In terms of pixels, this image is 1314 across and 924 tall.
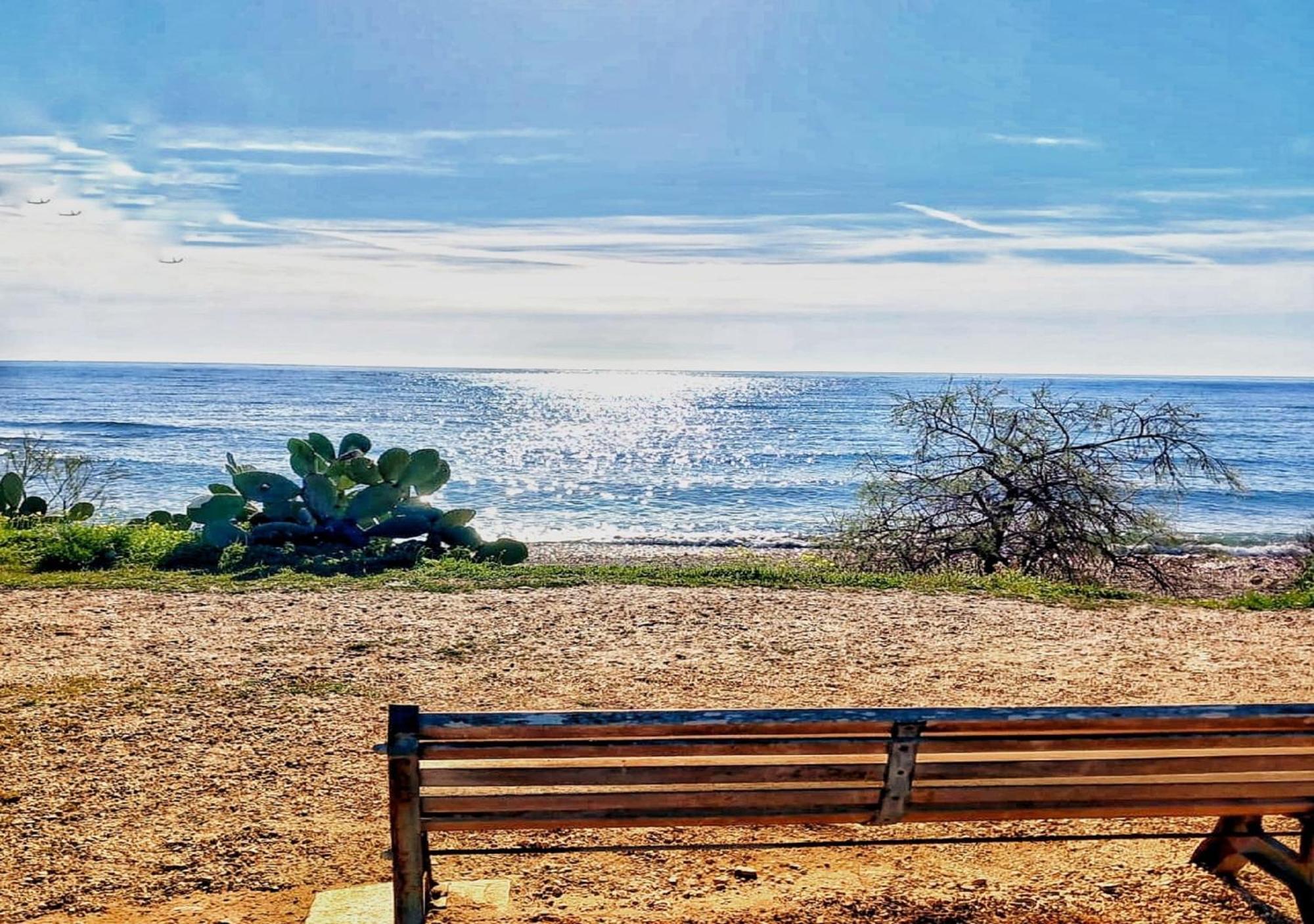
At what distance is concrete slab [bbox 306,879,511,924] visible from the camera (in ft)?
11.2

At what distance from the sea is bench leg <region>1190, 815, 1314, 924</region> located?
31.8 feet

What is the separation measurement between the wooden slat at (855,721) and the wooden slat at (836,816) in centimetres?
26

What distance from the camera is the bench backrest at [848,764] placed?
2.94 metres

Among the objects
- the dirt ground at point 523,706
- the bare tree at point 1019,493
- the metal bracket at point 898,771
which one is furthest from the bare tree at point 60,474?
the metal bracket at point 898,771

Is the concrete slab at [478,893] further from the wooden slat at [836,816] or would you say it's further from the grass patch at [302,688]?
the grass patch at [302,688]

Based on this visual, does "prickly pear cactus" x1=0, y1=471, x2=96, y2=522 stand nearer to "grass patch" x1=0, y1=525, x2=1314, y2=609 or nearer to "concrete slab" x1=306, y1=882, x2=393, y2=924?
"grass patch" x1=0, y1=525, x2=1314, y2=609

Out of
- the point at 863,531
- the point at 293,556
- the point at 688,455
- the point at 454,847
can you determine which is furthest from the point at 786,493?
the point at 454,847

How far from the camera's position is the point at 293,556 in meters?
10.3

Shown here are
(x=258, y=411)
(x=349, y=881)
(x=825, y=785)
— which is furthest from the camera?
(x=258, y=411)

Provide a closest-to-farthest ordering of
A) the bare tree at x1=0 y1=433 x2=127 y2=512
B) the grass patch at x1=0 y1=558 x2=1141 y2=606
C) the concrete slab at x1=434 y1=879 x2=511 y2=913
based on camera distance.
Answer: the concrete slab at x1=434 y1=879 x2=511 y2=913 < the grass patch at x1=0 y1=558 x2=1141 y2=606 < the bare tree at x1=0 y1=433 x2=127 y2=512

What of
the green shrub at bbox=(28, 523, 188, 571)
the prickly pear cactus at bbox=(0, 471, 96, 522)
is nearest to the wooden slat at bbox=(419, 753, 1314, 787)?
the green shrub at bbox=(28, 523, 188, 571)

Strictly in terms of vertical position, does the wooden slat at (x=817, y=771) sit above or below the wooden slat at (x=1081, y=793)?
above

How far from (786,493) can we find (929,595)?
2387 centimetres

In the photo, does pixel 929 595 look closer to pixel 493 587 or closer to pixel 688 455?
pixel 493 587
